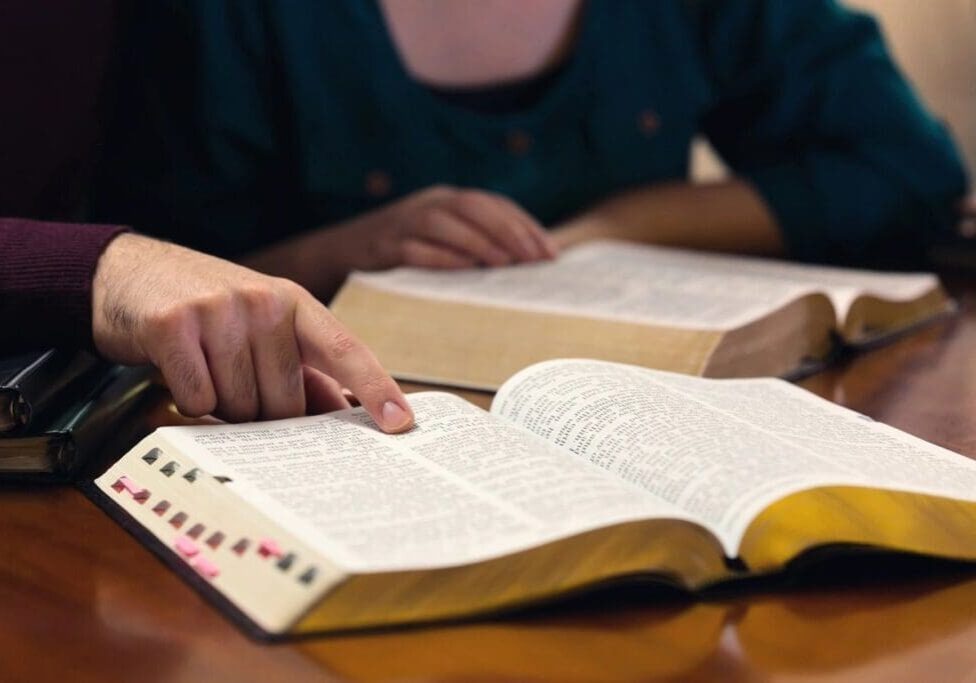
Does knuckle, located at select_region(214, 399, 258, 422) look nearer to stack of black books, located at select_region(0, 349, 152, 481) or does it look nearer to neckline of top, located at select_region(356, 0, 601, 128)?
stack of black books, located at select_region(0, 349, 152, 481)

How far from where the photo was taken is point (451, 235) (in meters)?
1.09

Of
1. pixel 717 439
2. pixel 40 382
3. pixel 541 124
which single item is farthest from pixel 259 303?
pixel 541 124

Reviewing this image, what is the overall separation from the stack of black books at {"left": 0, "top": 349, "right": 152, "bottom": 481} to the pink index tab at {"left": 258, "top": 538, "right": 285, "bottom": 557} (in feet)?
0.65

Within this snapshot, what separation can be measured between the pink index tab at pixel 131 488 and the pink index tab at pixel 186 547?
55mm

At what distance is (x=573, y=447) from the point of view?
0.65 m

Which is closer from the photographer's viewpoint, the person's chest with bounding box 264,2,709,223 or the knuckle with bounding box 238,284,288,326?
the knuckle with bounding box 238,284,288,326

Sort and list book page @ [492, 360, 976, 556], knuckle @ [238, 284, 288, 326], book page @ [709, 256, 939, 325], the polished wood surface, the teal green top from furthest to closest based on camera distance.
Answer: the teal green top
book page @ [709, 256, 939, 325]
knuckle @ [238, 284, 288, 326]
book page @ [492, 360, 976, 556]
the polished wood surface

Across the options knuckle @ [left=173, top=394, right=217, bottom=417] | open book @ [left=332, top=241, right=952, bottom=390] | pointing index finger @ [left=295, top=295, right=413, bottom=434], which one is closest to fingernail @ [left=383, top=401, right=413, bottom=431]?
pointing index finger @ [left=295, top=295, right=413, bottom=434]

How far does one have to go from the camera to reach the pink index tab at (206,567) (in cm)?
52

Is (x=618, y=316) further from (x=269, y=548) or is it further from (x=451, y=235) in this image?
(x=269, y=548)

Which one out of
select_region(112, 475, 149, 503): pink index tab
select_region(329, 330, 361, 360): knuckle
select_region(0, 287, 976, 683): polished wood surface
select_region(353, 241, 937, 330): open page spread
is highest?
select_region(329, 330, 361, 360): knuckle

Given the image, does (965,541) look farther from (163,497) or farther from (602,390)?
(163,497)

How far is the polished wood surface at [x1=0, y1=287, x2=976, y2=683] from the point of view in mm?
470

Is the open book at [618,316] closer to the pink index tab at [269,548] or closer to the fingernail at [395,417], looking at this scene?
the fingernail at [395,417]
